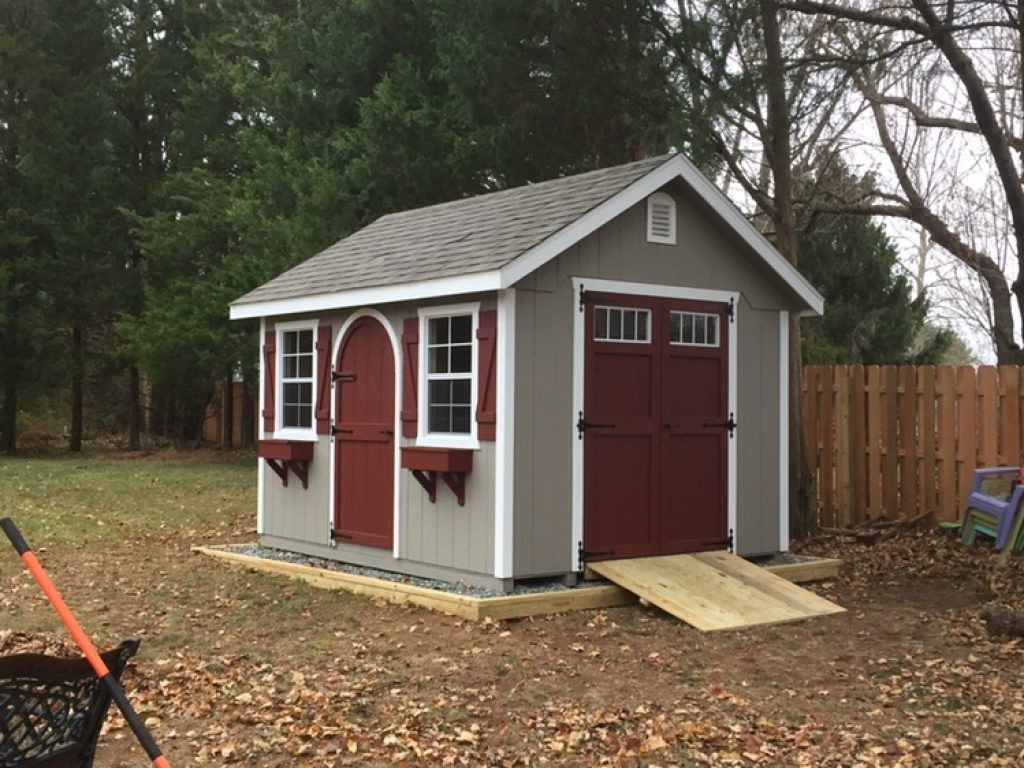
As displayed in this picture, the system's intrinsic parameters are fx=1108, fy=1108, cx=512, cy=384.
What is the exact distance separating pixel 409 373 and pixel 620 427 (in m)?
1.91

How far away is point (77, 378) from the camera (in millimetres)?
26344

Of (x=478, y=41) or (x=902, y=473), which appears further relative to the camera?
(x=478, y=41)

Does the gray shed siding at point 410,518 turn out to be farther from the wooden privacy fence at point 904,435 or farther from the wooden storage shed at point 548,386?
the wooden privacy fence at point 904,435

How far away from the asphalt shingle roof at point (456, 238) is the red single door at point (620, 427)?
88 cm

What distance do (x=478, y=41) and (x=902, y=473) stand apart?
8.07m

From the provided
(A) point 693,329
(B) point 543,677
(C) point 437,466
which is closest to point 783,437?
(A) point 693,329

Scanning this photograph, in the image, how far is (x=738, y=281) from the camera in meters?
10.4

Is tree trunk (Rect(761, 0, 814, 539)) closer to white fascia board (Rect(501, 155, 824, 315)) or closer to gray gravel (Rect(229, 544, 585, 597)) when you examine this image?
white fascia board (Rect(501, 155, 824, 315))

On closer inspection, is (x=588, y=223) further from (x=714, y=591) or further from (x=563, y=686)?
(x=563, y=686)

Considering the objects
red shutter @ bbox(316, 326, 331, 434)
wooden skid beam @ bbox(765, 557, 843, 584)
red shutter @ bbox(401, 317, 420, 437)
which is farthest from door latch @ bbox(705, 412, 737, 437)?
red shutter @ bbox(316, 326, 331, 434)

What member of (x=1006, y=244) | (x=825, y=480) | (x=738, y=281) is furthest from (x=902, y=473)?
(x=1006, y=244)

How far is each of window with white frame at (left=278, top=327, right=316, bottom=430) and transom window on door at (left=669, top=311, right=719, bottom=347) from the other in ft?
11.9

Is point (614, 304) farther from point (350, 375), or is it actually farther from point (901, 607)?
point (901, 607)

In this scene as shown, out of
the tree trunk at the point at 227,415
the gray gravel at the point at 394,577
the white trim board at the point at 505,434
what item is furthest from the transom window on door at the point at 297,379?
the tree trunk at the point at 227,415
